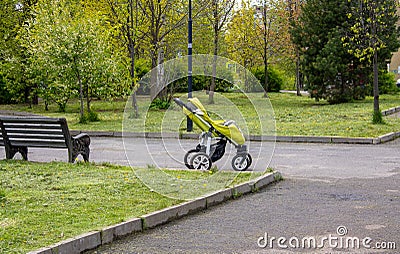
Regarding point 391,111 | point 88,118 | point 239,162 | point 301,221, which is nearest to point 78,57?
point 88,118

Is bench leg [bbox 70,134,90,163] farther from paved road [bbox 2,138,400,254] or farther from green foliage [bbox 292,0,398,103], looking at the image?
green foliage [bbox 292,0,398,103]

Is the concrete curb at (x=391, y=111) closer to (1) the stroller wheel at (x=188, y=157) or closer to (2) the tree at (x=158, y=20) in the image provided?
(2) the tree at (x=158, y=20)

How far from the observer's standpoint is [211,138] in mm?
11297

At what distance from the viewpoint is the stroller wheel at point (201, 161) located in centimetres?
1121

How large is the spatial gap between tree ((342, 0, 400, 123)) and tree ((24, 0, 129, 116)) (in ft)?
27.3

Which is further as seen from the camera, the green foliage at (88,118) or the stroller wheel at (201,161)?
the green foliage at (88,118)

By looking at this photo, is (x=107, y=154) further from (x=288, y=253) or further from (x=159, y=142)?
(x=288, y=253)

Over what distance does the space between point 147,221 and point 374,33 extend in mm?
14397

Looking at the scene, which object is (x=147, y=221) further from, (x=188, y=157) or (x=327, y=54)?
(x=327, y=54)

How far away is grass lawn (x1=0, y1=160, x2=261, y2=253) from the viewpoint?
6.47 meters

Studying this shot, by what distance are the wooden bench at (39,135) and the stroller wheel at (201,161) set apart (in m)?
2.07

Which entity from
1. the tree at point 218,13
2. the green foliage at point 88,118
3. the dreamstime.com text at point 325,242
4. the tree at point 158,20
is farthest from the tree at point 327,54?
the dreamstime.com text at point 325,242

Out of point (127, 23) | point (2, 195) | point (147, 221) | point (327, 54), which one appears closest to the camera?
point (147, 221)

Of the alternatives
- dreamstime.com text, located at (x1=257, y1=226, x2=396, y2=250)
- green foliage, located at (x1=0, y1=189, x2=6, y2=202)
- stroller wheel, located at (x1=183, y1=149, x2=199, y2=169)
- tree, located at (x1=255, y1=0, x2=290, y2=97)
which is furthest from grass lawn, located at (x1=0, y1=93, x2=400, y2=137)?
tree, located at (x1=255, y1=0, x2=290, y2=97)
